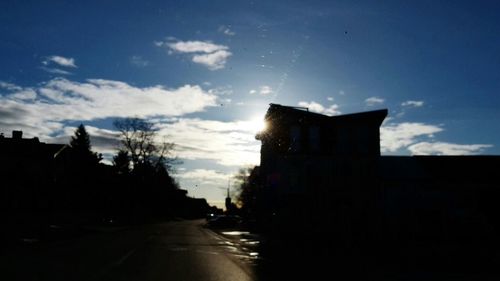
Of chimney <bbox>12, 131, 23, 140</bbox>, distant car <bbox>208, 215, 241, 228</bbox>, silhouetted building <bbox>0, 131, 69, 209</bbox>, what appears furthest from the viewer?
chimney <bbox>12, 131, 23, 140</bbox>

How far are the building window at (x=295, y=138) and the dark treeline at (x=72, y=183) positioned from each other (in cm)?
1972

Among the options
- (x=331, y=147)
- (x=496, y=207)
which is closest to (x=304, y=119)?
(x=331, y=147)

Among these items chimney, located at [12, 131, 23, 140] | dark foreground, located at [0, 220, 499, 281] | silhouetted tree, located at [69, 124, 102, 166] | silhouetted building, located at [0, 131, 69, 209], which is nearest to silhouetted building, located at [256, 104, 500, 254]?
dark foreground, located at [0, 220, 499, 281]

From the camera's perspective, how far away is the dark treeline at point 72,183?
4912cm

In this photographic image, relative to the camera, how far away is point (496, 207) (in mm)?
32750

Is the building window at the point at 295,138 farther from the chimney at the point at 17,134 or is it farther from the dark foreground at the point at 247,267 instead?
the chimney at the point at 17,134

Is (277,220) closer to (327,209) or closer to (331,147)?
(327,209)

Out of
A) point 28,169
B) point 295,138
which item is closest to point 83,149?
point 28,169

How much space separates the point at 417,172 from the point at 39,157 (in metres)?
46.6

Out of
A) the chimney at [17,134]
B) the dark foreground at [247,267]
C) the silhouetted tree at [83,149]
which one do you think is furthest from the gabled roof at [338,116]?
the chimney at [17,134]

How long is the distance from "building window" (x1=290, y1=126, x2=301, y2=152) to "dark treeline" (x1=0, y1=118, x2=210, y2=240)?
19724 mm

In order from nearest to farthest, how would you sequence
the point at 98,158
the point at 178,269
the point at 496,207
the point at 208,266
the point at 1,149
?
the point at 178,269
the point at 208,266
the point at 496,207
the point at 1,149
the point at 98,158

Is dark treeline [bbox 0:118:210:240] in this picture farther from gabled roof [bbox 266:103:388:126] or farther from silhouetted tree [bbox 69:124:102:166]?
gabled roof [bbox 266:103:388:126]

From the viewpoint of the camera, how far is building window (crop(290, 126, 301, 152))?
135 ft
